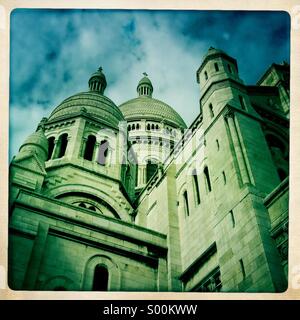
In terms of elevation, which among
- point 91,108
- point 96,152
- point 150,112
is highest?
point 150,112

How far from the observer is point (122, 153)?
24.5 meters

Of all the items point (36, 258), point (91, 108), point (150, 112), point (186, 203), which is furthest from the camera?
point (150, 112)

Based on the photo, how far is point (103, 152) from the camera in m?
23.8

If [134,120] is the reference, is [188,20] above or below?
below

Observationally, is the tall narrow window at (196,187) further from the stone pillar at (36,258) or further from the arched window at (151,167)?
the arched window at (151,167)

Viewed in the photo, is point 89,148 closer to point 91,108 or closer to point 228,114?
point 91,108

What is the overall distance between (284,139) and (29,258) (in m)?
11.1

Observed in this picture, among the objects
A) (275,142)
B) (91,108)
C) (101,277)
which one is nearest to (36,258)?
(101,277)

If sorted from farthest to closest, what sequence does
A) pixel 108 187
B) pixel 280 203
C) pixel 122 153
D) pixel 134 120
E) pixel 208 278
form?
1. pixel 134 120
2. pixel 122 153
3. pixel 108 187
4. pixel 208 278
5. pixel 280 203

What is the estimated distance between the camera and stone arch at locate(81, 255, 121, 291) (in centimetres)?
1389

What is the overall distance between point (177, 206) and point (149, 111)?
78.9 feet
